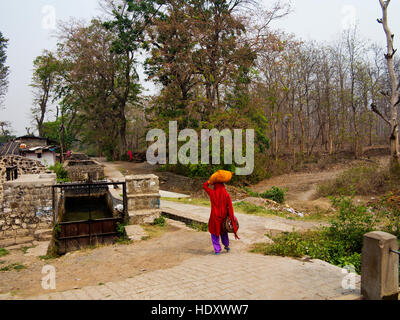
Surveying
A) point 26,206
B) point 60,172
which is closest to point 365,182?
point 26,206

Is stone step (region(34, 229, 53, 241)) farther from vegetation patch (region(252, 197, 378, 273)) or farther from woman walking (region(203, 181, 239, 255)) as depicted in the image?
vegetation patch (region(252, 197, 378, 273))

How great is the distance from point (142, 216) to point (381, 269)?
7.23 metres

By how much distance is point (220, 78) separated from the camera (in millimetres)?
21516

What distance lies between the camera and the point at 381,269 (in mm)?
3871

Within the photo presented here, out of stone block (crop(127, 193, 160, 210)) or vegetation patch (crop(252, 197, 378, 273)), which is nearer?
vegetation patch (crop(252, 197, 378, 273))

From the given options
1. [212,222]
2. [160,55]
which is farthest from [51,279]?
[160,55]

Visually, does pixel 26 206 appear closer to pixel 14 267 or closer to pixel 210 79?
pixel 14 267

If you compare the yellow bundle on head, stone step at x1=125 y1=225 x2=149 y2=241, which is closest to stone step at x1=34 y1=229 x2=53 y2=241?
stone step at x1=125 y1=225 x2=149 y2=241

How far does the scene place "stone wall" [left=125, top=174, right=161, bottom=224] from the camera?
9828mm

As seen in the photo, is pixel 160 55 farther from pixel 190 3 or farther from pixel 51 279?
pixel 51 279

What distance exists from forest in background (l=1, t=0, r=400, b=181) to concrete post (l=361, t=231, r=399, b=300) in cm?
1492

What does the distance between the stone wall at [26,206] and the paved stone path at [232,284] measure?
15.9 feet

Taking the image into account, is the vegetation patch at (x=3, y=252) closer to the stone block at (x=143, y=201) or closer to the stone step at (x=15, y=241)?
the stone step at (x=15, y=241)
